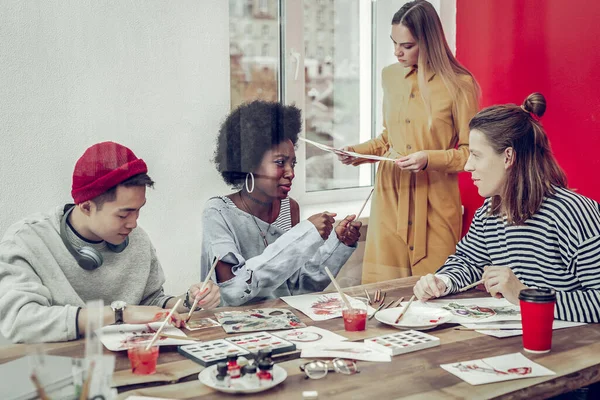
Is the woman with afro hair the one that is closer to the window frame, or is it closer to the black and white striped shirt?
the window frame

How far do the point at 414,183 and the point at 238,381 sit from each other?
5.23 ft

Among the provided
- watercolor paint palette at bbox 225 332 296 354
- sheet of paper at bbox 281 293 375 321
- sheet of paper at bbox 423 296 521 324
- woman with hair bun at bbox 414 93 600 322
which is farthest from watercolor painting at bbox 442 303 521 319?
watercolor paint palette at bbox 225 332 296 354

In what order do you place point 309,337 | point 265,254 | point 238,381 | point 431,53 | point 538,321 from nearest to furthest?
point 238,381 < point 538,321 < point 309,337 < point 265,254 < point 431,53

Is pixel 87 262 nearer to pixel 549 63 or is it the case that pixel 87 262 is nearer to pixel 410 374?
pixel 410 374

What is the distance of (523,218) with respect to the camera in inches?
83.7

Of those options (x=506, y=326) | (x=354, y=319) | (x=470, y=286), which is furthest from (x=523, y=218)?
(x=354, y=319)

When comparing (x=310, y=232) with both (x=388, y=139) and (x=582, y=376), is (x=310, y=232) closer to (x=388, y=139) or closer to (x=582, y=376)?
(x=388, y=139)

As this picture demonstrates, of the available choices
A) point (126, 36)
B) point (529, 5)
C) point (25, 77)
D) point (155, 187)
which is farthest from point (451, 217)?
point (25, 77)

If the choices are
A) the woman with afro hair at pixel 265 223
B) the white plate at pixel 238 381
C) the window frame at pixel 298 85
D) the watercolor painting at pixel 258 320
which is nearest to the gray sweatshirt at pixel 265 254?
the woman with afro hair at pixel 265 223

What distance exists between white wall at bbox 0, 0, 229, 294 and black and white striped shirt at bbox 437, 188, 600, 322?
89 centimetres

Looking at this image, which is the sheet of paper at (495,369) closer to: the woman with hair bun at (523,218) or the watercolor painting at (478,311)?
the watercolor painting at (478,311)

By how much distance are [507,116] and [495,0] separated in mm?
937

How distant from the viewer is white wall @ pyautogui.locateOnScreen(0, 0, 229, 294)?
6.41ft

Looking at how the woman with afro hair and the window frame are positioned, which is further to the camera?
the window frame
